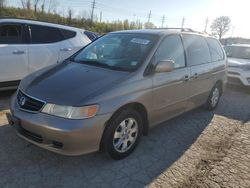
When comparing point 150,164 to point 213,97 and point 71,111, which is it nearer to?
point 71,111

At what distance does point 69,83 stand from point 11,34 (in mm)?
2859

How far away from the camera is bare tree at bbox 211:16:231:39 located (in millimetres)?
56406

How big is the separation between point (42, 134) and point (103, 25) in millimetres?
36485

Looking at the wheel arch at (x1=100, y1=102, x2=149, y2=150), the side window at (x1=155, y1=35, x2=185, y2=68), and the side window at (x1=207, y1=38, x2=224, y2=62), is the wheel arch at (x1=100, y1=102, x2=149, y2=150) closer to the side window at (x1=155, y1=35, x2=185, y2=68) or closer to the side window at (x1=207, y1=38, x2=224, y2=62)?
the side window at (x1=155, y1=35, x2=185, y2=68)

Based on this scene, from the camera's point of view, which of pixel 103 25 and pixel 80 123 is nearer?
pixel 80 123

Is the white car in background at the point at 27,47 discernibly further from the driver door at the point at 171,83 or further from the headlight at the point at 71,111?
the driver door at the point at 171,83

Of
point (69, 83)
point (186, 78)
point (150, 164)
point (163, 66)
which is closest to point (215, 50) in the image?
point (186, 78)

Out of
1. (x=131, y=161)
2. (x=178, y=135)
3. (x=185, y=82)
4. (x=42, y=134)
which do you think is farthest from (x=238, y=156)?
(x=42, y=134)

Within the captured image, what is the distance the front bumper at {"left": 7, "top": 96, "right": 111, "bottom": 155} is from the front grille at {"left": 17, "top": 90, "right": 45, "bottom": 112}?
0.07 metres

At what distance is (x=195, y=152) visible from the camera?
3.80 metres

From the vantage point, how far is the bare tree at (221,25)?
185 ft

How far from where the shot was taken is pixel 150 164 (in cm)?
337

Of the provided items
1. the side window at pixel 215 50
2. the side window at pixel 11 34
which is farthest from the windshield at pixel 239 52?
the side window at pixel 11 34

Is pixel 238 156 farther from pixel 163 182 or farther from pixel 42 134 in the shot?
pixel 42 134
